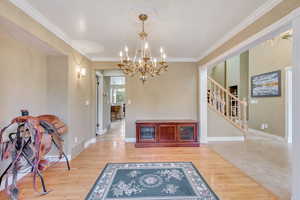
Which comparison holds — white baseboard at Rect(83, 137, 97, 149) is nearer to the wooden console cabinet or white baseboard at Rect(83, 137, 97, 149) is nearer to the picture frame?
the wooden console cabinet

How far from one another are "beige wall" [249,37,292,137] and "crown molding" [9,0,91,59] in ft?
19.4

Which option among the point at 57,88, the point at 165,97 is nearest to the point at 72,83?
the point at 57,88

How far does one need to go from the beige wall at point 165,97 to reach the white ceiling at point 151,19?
126cm

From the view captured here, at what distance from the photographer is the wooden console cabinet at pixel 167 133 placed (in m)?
4.25

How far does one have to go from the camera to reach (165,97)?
484 cm

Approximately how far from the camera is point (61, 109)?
3.27m

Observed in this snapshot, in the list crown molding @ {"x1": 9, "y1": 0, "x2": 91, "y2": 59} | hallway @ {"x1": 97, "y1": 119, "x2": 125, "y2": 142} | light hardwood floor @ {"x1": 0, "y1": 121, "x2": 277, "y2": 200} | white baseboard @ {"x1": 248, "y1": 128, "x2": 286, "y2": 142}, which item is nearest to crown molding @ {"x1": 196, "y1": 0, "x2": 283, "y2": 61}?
light hardwood floor @ {"x1": 0, "y1": 121, "x2": 277, "y2": 200}

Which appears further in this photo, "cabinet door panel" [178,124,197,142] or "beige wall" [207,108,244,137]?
"beige wall" [207,108,244,137]

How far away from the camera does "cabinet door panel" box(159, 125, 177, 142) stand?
4262mm

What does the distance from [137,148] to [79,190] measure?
79.0 inches

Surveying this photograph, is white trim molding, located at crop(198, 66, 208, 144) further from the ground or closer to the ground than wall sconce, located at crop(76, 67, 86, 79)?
closer to the ground

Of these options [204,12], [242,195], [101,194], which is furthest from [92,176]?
[204,12]

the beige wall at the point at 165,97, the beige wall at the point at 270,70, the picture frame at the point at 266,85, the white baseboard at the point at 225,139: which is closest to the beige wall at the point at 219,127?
the white baseboard at the point at 225,139

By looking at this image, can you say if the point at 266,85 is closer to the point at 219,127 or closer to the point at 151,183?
the point at 219,127
